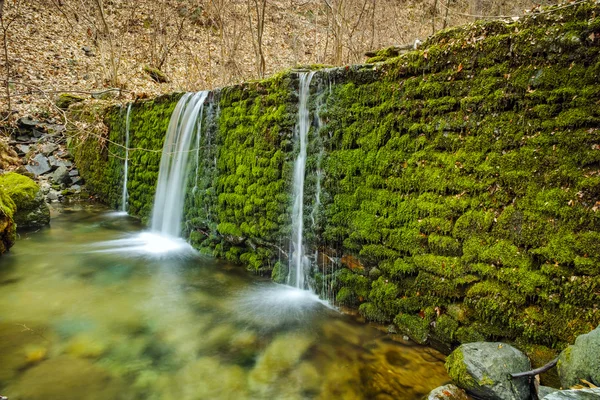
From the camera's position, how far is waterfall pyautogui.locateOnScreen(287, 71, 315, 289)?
192 inches

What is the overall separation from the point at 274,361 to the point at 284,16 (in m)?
22.2

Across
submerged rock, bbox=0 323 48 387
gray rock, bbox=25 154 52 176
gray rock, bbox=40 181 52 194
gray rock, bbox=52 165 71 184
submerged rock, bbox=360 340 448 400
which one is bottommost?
submerged rock, bbox=0 323 48 387

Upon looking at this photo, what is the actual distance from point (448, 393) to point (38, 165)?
14.5 m

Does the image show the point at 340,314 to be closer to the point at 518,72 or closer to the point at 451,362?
the point at 451,362

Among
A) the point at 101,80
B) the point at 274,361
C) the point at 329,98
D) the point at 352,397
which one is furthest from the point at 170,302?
the point at 101,80

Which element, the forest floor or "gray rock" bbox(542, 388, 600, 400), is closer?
"gray rock" bbox(542, 388, 600, 400)

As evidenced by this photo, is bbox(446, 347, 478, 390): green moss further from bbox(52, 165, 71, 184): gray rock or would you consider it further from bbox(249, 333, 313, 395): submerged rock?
bbox(52, 165, 71, 184): gray rock

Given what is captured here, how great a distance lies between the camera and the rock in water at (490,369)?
103 inches

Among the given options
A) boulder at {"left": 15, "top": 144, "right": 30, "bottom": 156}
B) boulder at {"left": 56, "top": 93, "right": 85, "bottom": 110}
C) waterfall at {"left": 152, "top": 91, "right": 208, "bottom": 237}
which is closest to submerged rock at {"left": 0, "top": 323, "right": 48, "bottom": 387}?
waterfall at {"left": 152, "top": 91, "right": 208, "bottom": 237}

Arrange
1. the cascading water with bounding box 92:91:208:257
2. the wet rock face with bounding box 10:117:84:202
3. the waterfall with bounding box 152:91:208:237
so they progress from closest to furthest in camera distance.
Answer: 1. the cascading water with bounding box 92:91:208:257
2. the waterfall with bounding box 152:91:208:237
3. the wet rock face with bounding box 10:117:84:202

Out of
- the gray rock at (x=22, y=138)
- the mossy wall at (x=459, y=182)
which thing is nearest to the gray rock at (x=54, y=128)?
the gray rock at (x=22, y=138)

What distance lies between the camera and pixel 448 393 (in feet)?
9.00

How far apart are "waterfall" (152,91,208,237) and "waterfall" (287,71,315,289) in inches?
112

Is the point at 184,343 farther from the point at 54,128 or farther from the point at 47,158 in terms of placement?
the point at 54,128
